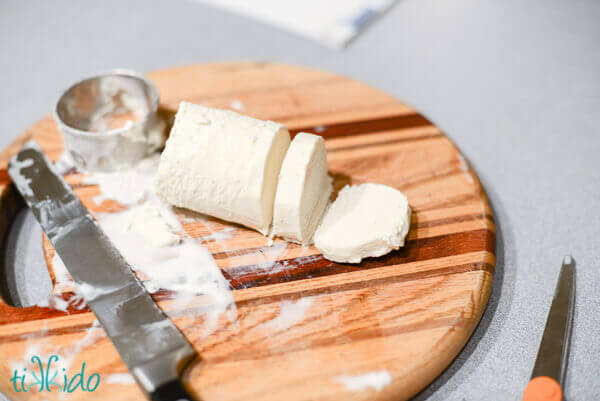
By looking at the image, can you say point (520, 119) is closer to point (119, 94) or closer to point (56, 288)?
point (119, 94)

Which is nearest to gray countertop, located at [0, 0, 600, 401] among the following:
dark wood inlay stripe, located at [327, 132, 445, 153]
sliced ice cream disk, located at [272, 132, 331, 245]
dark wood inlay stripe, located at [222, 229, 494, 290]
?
dark wood inlay stripe, located at [222, 229, 494, 290]

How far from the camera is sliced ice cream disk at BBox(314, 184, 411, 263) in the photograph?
4.98 ft

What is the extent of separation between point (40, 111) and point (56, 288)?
4.03 feet

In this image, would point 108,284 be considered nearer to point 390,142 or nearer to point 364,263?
point 364,263

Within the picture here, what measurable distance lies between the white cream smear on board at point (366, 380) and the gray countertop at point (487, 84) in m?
0.15

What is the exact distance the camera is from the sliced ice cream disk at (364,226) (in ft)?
4.98

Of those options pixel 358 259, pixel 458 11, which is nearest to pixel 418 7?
pixel 458 11

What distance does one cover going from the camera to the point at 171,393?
4.06 ft

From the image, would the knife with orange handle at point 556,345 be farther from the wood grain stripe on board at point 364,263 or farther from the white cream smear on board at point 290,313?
the white cream smear on board at point 290,313

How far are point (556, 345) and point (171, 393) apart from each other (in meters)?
1.03

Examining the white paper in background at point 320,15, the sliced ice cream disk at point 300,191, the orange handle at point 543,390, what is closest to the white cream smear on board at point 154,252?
the sliced ice cream disk at point 300,191

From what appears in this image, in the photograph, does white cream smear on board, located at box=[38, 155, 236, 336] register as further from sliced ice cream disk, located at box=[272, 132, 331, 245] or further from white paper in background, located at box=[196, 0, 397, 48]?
white paper in background, located at box=[196, 0, 397, 48]

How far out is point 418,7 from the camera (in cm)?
288

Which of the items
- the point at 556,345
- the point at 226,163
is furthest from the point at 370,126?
the point at 556,345
